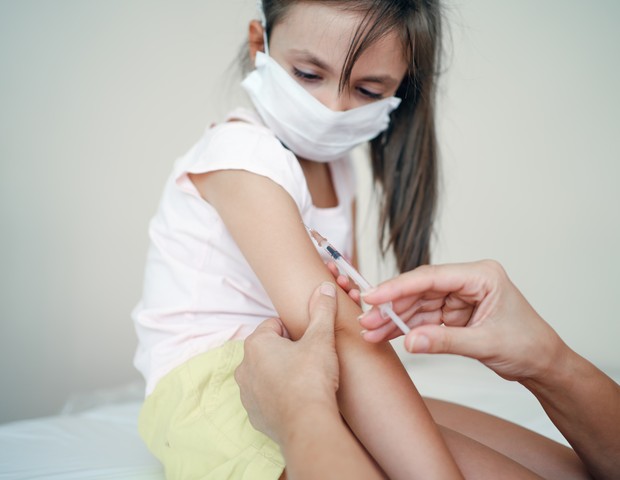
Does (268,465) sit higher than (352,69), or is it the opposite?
(352,69)

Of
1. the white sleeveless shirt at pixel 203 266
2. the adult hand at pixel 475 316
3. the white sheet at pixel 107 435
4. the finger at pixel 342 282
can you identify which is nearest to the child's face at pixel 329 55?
the white sleeveless shirt at pixel 203 266

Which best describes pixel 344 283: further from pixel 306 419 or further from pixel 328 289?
pixel 306 419

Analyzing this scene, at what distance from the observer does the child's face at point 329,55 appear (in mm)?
1013

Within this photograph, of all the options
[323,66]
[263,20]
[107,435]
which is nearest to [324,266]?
[323,66]

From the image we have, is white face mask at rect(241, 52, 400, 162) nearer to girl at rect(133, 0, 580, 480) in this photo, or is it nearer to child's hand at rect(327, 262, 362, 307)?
girl at rect(133, 0, 580, 480)

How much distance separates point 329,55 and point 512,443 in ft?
2.48

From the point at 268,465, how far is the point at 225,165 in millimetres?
485

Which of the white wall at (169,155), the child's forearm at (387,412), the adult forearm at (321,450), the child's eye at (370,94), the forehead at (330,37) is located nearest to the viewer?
the adult forearm at (321,450)

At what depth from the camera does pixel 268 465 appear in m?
0.81

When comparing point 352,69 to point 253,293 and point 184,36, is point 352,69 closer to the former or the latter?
point 253,293

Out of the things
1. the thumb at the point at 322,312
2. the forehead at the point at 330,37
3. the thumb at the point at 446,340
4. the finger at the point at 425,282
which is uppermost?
the forehead at the point at 330,37

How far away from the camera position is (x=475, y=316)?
2.59 ft

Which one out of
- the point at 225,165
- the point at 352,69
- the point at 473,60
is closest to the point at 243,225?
the point at 225,165

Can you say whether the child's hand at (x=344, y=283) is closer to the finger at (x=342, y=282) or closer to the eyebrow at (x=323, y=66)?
the finger at (x=342, y=282)
